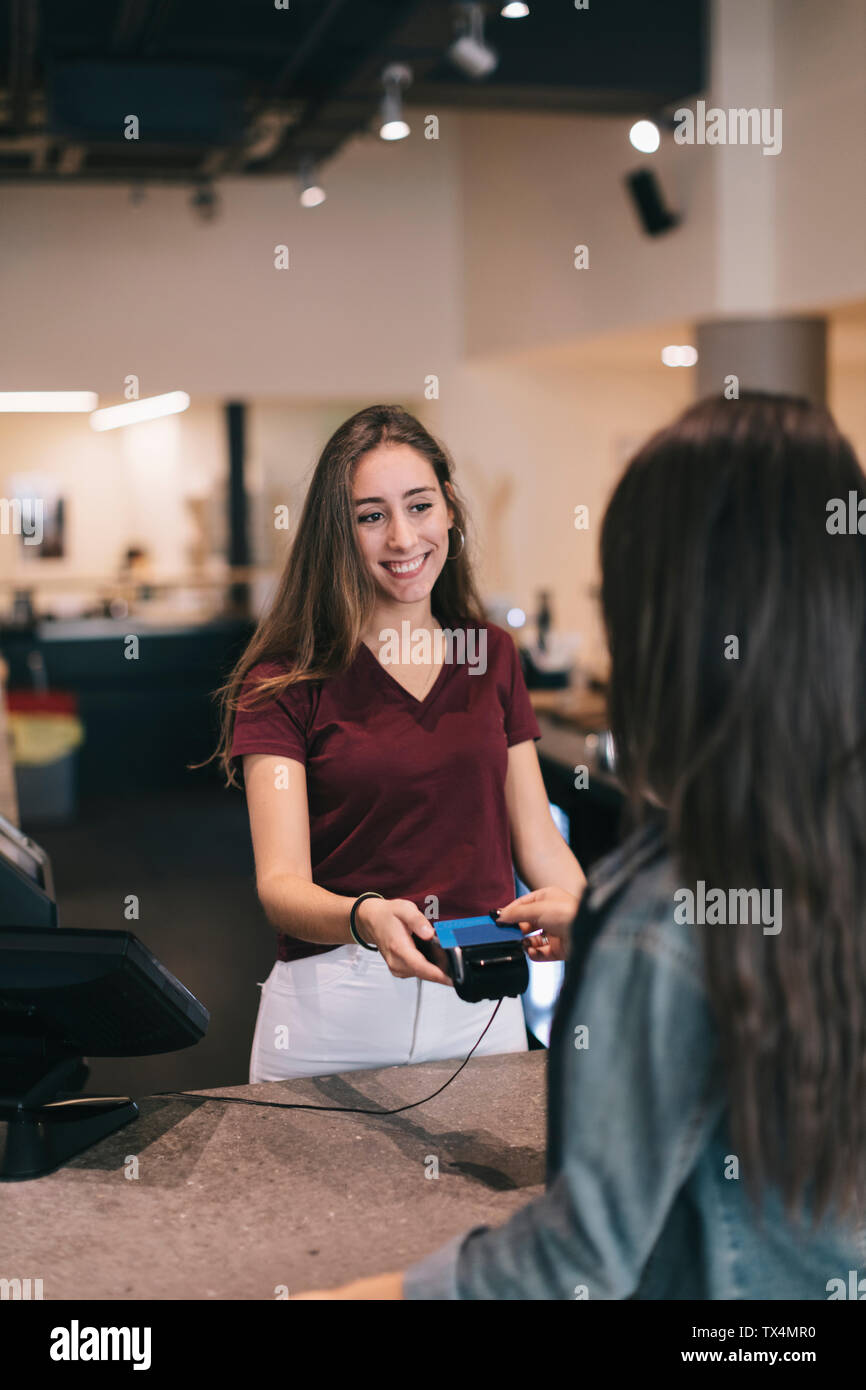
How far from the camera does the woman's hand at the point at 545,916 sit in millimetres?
1430

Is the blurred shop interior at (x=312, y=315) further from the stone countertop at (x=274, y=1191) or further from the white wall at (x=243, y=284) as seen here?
the stone countertop at (x=274, y=1191)

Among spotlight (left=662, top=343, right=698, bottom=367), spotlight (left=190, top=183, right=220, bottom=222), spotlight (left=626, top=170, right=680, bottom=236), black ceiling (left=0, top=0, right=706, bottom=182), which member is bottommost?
spotlight (left=662, top=343, right=698, bottom=367)

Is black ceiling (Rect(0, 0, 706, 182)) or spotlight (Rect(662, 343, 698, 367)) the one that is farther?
spotlight (Rect(662, 343, 698, 367))

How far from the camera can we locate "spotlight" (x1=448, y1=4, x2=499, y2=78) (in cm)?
463

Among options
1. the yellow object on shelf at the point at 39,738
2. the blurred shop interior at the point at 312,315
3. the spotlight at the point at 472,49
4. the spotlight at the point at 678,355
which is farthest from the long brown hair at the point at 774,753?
the yellow object on shelf at the point at 39,738

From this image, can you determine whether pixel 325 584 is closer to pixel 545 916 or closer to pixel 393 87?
pixel 545 916

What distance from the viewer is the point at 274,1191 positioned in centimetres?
139

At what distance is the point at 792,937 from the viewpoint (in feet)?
2.81

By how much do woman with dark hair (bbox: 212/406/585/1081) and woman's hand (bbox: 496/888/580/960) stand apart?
32 centimetres

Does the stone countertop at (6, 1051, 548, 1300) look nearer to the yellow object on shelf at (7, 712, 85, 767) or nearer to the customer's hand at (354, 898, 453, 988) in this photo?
the customer's hand at (354, 898, 453, 988)

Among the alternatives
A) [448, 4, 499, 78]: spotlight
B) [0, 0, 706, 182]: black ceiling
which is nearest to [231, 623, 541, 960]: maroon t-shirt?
[448, 4, 499, 78]: spotlight

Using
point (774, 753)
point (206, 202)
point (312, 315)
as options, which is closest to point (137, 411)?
point (312, 315)
